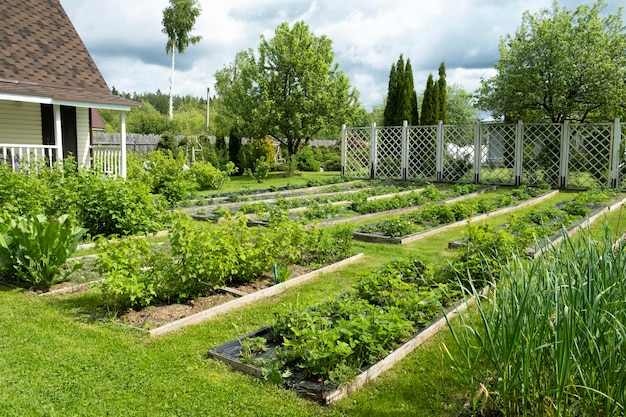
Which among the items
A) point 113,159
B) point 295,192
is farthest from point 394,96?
point 113,159

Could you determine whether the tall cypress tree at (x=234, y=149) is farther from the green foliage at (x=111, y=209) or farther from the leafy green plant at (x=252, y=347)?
the leafy green plant at (x=252, y=347)

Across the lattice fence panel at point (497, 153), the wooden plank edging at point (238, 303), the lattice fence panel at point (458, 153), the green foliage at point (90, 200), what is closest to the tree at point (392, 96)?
the lattice fence panel at point (458, 153)

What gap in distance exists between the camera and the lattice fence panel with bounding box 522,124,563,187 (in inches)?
597

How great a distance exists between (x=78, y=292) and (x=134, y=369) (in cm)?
188

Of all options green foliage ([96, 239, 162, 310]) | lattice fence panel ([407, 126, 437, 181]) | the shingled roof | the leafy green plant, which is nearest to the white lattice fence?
lattice fence panel ([407, 126, 437, 181])

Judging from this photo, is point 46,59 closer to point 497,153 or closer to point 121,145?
point 121,145

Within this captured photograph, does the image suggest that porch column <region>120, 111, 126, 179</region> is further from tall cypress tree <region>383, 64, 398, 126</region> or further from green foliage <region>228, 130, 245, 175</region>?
tall cypress tree <region>383, 64, 398, 126</region>

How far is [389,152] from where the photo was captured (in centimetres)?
1825

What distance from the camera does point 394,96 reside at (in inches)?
815

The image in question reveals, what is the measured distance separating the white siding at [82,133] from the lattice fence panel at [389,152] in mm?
9453

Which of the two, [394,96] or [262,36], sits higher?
[262,36]

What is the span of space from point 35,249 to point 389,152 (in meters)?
14.7

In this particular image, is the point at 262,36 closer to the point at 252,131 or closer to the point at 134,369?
the point at 252,131

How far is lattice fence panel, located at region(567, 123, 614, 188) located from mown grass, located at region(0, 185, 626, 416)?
12952 mm
